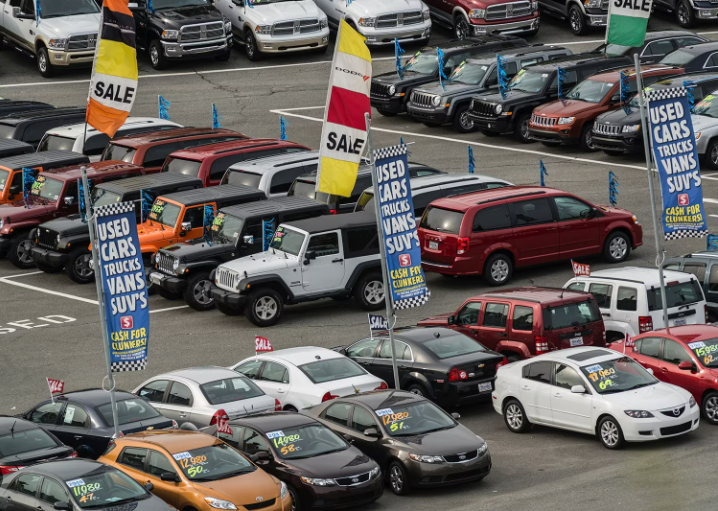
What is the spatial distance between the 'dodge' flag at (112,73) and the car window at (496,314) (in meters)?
6.81

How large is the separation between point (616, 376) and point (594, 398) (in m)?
0.51

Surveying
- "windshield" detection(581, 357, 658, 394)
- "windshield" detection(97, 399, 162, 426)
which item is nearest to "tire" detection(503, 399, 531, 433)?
"windshield" detection(581, 357, 658, 394)

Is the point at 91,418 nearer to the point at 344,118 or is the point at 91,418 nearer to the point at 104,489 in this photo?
the point at 104,489

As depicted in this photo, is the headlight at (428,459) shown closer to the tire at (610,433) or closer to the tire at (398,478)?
the tire at (398,478)

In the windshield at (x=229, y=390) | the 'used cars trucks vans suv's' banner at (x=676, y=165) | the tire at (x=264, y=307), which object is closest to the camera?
the windshield at (x=229, y=390)

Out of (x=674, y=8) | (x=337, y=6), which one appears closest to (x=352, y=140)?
(x=337, y=6)

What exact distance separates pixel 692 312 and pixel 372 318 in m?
5.49

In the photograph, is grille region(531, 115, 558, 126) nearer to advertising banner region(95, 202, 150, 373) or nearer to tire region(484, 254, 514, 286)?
tire region(484, 254, 514, 286)

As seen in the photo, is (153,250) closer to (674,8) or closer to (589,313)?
(589,313)

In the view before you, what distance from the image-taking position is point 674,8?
145 ft

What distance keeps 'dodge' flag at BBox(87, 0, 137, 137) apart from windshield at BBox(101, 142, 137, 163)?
8.42m

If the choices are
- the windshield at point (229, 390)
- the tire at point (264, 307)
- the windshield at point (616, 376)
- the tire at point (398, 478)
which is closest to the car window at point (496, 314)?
the windshield at point (616, 376)

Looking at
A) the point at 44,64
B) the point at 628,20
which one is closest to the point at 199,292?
the point at 628,20

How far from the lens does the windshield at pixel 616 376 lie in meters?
18.4
